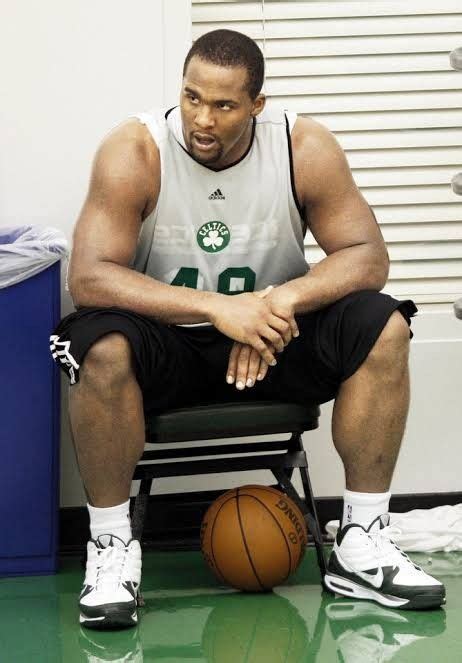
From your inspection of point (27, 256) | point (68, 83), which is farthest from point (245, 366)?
point (68, 83)

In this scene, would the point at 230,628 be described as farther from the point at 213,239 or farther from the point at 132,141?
the point at 132,141

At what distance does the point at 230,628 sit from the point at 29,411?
2.74ft

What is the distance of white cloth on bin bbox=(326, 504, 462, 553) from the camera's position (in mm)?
3041

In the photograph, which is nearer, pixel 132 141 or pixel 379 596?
pixel 379 596

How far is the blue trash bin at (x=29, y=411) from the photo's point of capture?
2838mm

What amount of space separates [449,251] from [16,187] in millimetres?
1315

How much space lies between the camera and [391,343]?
2459 millimetres

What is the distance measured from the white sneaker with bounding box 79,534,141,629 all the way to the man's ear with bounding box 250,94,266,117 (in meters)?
1.04

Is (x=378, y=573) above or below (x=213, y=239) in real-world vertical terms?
below

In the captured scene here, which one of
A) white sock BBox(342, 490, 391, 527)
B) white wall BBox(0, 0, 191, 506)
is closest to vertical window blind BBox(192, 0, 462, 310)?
white wall BBox(0, 0, 191, 506)

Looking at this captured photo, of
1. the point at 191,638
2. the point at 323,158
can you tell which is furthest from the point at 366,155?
Result: the point at 191,638

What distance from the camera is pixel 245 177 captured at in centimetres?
275

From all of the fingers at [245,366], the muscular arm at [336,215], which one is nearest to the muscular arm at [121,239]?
the fingers at [245,366]

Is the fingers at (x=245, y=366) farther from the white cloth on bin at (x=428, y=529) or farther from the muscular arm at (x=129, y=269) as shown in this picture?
the white cloth on bin at (x=428, y=529)
